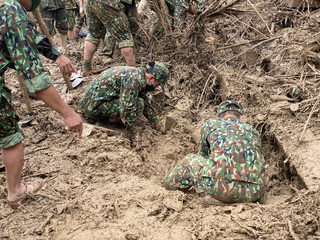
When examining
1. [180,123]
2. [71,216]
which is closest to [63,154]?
[71,216]

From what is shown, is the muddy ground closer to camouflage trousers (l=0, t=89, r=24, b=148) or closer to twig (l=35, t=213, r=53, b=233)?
twig (l=35, t=213, r=53, b=233)

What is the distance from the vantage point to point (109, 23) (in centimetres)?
489

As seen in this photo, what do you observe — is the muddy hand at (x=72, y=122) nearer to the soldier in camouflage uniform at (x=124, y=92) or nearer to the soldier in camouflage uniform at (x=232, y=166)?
the soldier in camouflage uniform at (x=232, y=166)

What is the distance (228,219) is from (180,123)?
2.41 meters

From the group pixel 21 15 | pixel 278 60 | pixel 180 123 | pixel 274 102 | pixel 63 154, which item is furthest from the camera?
pixel 180 123

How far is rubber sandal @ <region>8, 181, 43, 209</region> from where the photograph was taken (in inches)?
102

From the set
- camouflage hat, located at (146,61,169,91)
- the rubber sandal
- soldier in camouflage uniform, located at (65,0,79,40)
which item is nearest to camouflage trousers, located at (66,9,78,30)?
soldier in camouflage uniform, located at (65,0,79,40)

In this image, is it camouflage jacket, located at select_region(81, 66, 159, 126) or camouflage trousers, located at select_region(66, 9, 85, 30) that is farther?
camouflage trousers, located at select_region(66, 9, 85, 30)

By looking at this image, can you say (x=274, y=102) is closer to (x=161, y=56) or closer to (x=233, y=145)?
(x=233, y=145)

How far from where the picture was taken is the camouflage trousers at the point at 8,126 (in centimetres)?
220

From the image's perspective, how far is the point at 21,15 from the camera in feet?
6.82

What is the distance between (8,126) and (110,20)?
10.1 ft

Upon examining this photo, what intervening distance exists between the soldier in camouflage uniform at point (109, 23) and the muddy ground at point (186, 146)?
585 mm

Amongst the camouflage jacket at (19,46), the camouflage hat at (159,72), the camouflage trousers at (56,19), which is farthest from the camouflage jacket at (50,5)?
the camouflage jacket at (19,46)
